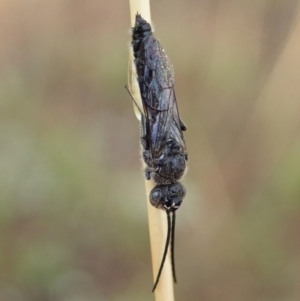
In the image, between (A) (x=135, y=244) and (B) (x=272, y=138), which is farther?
(B) (x=272, y=138)

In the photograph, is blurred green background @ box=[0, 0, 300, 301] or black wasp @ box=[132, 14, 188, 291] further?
blurred green background @ box=[0, 0, 300, 301]

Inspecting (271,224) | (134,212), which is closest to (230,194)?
(271,224)

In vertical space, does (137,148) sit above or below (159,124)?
below

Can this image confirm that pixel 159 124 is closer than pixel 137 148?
Yes

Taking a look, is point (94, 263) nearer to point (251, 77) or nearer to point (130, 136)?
point (130, 136)
